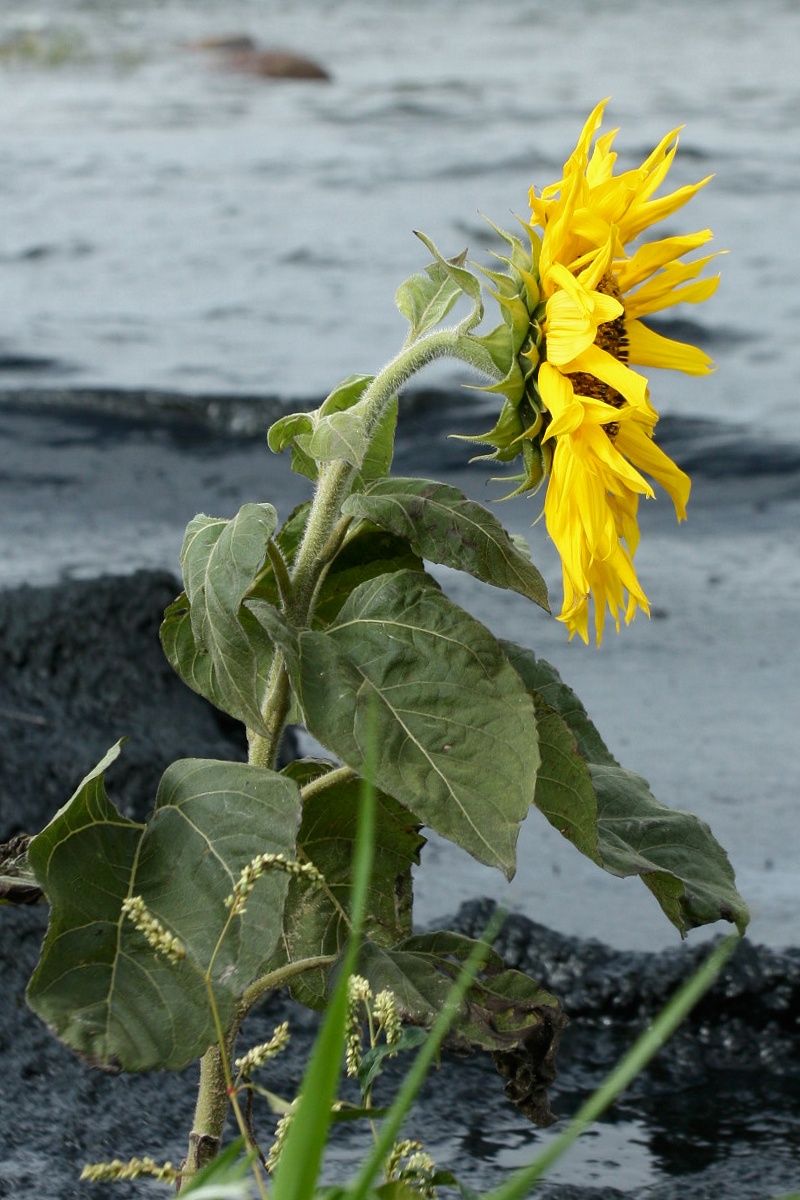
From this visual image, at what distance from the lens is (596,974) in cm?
216

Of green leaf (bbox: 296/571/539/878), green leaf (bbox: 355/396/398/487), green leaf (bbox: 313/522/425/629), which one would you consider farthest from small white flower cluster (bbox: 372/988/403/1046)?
green leaf (bbox: 355/396/398/487)

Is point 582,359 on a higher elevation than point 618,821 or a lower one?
higher

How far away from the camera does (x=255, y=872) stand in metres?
1.07

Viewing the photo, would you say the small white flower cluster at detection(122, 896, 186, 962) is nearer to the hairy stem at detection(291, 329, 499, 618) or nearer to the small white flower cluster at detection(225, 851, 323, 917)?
the small white flower cluster at detection(225, 851, 323, 917)

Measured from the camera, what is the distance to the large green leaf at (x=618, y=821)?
1.22 metres

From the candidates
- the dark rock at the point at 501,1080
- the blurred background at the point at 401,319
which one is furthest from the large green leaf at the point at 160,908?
the blurred background at the point at 401,319

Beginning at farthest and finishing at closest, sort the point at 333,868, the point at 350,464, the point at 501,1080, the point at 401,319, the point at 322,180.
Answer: the point at 322,180, the point at 401,319, the point at 501,1080, the point at 333,868, the point at 350,464

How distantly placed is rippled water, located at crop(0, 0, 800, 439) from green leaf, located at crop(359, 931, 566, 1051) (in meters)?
0.61

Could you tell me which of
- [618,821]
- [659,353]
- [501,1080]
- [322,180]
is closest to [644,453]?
[659,353]

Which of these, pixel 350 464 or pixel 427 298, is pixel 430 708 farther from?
pixel 427 298

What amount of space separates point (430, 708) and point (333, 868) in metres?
0.23

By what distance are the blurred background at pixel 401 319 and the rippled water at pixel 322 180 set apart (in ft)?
0.09

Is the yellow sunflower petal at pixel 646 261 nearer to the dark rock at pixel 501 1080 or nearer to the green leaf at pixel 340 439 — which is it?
the green leaf at pixel 340 439

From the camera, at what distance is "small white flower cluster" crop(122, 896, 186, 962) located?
1.06 metres
